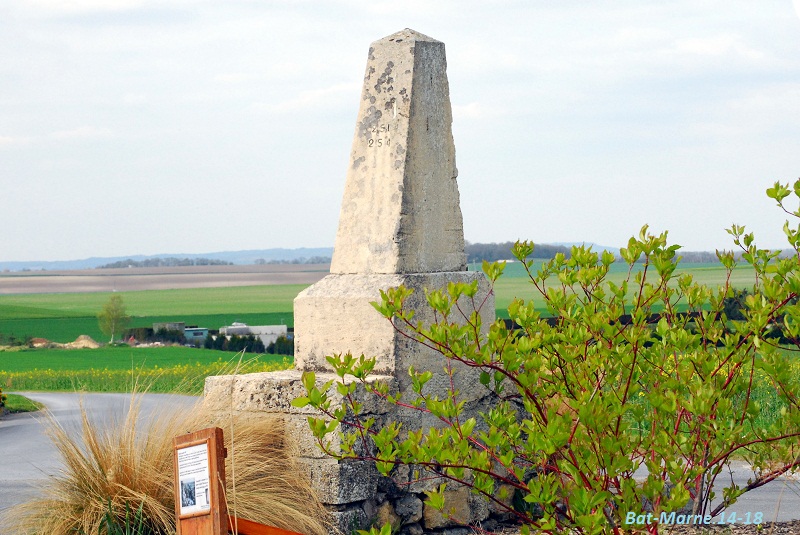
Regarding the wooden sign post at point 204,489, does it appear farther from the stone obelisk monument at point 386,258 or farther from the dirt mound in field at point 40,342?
the dirt mound in field at point 40,342

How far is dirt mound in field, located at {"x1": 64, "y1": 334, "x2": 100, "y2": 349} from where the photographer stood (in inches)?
829

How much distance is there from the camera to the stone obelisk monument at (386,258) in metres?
5.64

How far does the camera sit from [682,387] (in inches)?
164

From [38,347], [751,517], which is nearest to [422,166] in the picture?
[751,517]

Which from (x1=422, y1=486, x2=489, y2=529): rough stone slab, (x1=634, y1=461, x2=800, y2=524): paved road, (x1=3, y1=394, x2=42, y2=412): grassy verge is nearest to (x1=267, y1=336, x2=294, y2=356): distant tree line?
(x1=3, y1=394, x2=42, y2=412): grassy verge

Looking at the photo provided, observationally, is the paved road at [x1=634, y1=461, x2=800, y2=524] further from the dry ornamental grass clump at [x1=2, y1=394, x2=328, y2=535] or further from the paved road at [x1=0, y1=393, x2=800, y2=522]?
the dry ornamental grass clump at [x1=2, y1=394, x2=328, y2=535]

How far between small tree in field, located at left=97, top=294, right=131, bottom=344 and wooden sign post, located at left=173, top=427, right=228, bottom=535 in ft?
54.4

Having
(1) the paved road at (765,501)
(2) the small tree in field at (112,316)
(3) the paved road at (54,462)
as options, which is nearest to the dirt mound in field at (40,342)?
(2) the small tree in field at (112,316)

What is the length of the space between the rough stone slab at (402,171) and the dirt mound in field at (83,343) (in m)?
16.3

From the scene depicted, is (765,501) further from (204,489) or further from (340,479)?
(204,489)

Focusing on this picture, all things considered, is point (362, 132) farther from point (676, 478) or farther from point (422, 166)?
point (676, 478)

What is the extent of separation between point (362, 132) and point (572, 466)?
9.88ft

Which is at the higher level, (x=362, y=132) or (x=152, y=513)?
(x=362, y=132)

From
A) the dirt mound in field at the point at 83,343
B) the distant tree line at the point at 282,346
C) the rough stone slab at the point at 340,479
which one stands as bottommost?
the dirt mound in field at the point at 83,343
